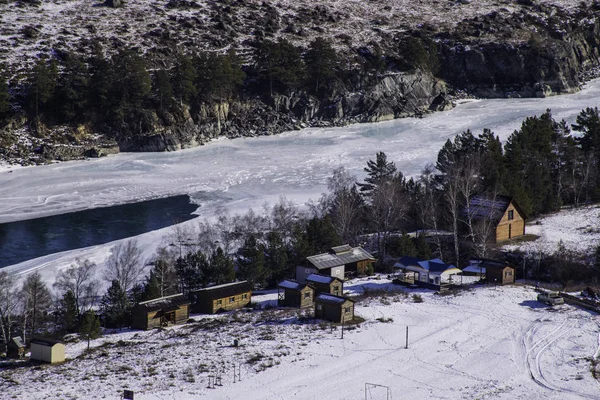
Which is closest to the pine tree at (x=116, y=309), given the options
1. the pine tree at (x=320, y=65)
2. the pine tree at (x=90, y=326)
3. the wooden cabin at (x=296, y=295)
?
the pine tree at (x=90, y=326)

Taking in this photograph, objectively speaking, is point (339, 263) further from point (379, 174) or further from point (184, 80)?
point (184, 80)

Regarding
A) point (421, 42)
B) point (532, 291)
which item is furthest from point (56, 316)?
point (421, 42)

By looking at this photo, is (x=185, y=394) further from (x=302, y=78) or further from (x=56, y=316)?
(x=302, y=78)

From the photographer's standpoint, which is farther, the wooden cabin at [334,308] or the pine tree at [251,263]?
the pine tree at [251,263]

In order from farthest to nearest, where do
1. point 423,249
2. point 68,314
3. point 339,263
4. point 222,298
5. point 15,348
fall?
point 423,249, point 339,263, point 222,298, point 68,314, point 15,348

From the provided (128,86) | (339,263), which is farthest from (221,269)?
(128,86)

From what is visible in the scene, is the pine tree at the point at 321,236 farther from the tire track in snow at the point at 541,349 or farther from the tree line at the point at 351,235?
the tire track in snow at the point at 541,349

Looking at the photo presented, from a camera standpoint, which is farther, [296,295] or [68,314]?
[296,295]
